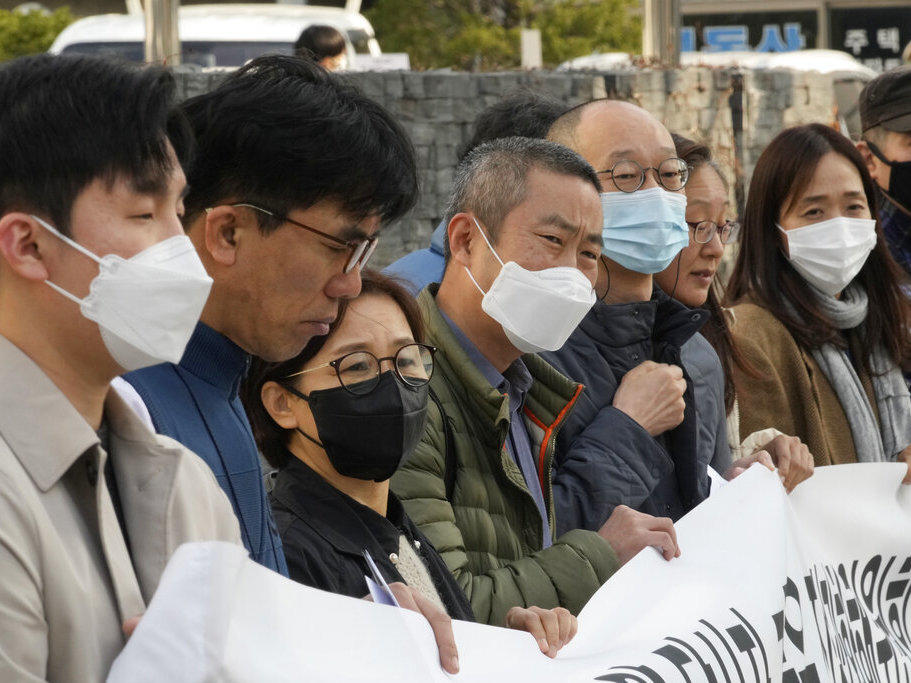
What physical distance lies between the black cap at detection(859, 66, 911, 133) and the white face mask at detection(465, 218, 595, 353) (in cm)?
250

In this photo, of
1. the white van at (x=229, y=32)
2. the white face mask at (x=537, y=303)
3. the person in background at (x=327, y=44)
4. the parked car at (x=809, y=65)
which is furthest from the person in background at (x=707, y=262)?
the white van at (x=229, y=32)

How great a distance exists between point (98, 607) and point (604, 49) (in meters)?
23.6

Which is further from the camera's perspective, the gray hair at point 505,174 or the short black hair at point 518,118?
the short black hair at point 518,118

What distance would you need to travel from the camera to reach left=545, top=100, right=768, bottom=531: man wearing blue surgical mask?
3.35 m

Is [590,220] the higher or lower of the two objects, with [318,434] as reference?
higher

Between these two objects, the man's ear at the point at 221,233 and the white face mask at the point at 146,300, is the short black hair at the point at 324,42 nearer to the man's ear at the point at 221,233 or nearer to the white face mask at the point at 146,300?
the man's ear at the point at 221,233

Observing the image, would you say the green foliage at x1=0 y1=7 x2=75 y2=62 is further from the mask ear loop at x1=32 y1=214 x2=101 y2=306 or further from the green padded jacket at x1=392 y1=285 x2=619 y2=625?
the mask ear loop at x1=32 y1=214 x2=101 y2=306

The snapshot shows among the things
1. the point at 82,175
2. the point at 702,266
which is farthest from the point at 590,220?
the point at 82,175

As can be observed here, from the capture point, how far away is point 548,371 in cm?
335

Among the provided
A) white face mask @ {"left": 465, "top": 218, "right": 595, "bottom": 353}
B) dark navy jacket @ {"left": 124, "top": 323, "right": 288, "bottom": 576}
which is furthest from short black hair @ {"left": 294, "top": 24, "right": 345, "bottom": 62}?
dark navy jacket @ {"left": 124, "top": 323, "right": 288, "bottom": 576}

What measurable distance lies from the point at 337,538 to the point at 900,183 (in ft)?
11.1

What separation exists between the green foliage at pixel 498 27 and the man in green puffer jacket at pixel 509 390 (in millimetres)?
20473

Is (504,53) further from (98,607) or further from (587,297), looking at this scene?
(98,607)

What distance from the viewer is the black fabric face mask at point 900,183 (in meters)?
5.27
